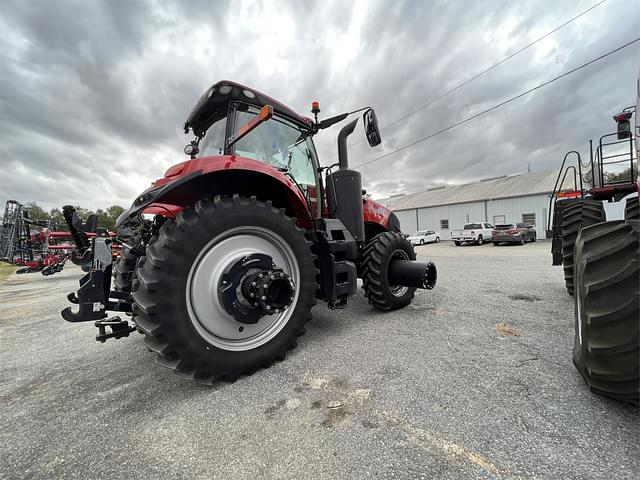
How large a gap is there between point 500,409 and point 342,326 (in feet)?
5.84

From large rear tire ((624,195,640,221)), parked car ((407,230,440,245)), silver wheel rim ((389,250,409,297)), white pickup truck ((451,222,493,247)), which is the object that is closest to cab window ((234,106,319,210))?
silver wheel rim ((389,250,409,297))

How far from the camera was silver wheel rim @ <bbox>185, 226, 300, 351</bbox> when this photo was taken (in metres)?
2.03

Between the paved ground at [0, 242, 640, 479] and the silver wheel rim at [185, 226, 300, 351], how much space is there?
30cm

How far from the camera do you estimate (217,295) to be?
2.10 metres

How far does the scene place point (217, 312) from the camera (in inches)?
83.8

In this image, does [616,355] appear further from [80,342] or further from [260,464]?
[80,342]

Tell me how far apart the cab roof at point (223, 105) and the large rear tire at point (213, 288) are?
1.22 meters

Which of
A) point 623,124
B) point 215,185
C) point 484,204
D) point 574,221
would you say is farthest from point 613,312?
point 484,204

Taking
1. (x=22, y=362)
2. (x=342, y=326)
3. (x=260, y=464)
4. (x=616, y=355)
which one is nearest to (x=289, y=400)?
(x=260, y=464)

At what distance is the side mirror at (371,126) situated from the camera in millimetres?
3078

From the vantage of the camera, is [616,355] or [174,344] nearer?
[616,355]

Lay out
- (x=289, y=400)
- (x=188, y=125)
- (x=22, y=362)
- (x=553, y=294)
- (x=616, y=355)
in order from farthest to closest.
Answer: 1. (x=553, y=294)
2. (x=188, y=125)
3. (x=22, y=362)
4. (x=289, y=400)
5. (x=616, y=355)

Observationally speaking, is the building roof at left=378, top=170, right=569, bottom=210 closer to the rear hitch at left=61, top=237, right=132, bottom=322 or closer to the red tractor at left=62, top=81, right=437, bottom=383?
the red tractor at left=62, top=81, right=437, bottom=383

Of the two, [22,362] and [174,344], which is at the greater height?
[174,344]
